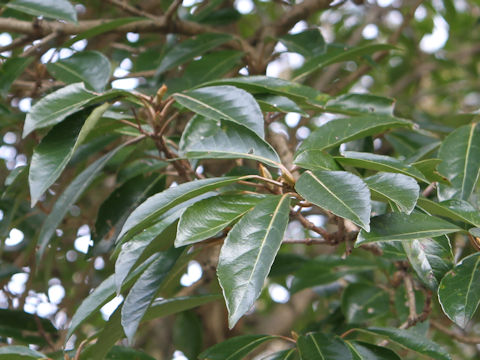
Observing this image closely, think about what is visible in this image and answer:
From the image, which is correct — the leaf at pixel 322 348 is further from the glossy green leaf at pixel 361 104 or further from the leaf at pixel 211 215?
the glossy green leaf at pixel 361 104

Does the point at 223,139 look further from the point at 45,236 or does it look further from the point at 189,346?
the point at 189,346

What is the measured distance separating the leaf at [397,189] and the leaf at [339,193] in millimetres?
49

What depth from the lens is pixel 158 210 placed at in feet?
2.83

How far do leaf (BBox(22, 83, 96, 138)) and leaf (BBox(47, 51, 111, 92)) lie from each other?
15cm

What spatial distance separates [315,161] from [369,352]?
374 millimetres

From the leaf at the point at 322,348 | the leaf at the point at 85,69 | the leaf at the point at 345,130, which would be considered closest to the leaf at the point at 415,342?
the leaf at the point at 322,348

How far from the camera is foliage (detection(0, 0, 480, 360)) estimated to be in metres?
0.89

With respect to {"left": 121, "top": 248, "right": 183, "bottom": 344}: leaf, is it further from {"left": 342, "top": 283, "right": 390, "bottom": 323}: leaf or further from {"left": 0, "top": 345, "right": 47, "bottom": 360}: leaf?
{"left": 342, "top": 283, "right": 390, "bottom": 323}: leaf

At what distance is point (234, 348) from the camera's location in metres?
1.18

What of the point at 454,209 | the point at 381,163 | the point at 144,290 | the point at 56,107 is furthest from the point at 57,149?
the point at 454,209

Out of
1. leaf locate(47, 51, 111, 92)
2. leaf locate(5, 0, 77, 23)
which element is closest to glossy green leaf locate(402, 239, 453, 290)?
leaf locate(47, 51, 111, 92)

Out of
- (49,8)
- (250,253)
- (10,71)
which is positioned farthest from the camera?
(10,71)

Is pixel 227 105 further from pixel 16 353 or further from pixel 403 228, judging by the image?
pixel 16 353

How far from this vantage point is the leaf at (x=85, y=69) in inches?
51.3
